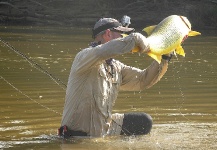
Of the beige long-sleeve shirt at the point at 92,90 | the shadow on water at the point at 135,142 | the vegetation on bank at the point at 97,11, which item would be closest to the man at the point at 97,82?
the beige long-sleeve shirt at the point at 92,90

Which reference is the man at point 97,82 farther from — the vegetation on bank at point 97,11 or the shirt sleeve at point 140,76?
the vegetation on bank at point 97,11

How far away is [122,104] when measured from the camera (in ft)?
34.6

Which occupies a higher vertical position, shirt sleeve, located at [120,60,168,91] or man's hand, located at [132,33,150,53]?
man's hand, located at [132,33,150,53]

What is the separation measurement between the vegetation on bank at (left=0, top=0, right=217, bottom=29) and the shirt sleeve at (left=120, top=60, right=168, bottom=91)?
890 inches

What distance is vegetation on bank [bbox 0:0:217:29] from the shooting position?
3044 cm

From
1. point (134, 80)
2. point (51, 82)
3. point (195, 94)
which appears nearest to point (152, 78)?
point (134, 80)

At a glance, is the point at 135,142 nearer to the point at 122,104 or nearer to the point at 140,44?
the point at 140,44

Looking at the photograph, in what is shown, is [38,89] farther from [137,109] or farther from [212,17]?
[212,17]

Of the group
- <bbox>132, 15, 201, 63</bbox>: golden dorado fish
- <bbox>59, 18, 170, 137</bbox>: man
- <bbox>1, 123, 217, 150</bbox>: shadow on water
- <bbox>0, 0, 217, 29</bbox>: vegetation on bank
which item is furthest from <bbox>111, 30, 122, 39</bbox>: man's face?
<bbox>0, 0, 217, 29</bbox>: vegetation on bank

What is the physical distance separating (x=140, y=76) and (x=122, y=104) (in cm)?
299

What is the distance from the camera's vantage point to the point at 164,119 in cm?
942

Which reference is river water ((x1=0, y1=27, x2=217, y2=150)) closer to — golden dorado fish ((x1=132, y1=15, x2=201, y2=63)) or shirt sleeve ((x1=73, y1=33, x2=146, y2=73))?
shirt sleeve ((x1=73, y1=33, x2=146, y2=73))

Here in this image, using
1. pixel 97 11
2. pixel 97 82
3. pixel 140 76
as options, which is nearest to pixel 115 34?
pixel 97 82

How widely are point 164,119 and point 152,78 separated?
2011 mm
